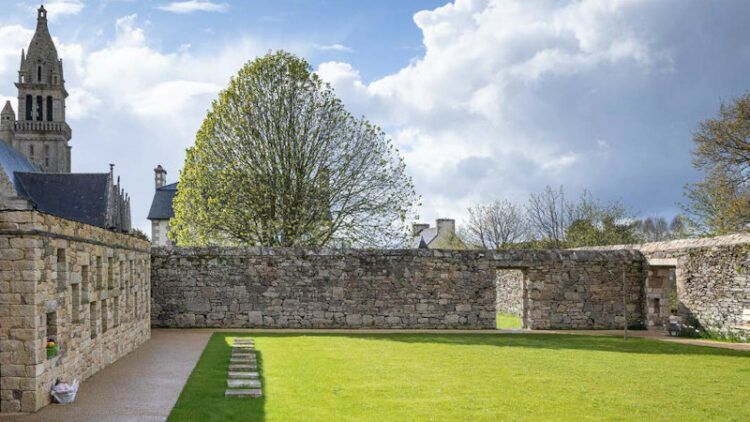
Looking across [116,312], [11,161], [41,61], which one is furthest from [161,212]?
[116,312]

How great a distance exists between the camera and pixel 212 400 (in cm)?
934

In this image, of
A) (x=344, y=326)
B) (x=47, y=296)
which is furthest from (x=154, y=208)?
(x=47, y=296)

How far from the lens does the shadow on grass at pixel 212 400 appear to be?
27.7ft

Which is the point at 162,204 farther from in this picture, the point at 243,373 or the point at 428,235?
the point at 243,373

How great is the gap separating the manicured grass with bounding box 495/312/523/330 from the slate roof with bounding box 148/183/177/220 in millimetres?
30270

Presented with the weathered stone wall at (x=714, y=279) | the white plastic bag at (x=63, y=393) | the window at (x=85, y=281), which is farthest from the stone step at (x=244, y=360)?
the weathered stone wall at (x=714, y=279)

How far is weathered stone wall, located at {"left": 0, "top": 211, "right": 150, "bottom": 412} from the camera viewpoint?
8977 millimetres

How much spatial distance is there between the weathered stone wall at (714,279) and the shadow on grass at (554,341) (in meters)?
1.89

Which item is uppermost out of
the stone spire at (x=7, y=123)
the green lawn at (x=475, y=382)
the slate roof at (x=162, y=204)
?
the stone spire at (x=7, y=123)

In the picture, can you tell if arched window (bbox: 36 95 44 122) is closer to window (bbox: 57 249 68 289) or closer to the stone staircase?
the stone staircase

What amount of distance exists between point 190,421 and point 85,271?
456cm

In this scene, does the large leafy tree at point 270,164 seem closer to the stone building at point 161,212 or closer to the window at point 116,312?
the window at point 116,312

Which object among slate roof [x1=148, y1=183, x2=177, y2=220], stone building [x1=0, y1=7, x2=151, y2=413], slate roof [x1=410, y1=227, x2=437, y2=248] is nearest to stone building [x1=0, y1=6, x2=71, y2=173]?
slate roof [x1=148, y1=183, x2=177, y2=220]

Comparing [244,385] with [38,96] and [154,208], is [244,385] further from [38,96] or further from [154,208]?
[38,96]
